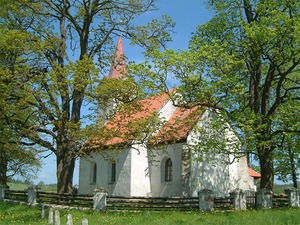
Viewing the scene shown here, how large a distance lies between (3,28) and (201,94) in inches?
440

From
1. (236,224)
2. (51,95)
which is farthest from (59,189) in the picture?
(236,224)

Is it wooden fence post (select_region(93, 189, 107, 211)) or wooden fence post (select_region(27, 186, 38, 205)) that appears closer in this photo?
wooden fence post (select_region(93, 189, 107, 211))

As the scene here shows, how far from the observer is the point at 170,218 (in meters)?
16.2

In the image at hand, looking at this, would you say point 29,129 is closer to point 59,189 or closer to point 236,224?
point 59,189

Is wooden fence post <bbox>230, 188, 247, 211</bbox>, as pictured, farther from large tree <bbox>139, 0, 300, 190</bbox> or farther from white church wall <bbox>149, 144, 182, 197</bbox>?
white church wall <bbox>149, 144, 182, 197</bbox>

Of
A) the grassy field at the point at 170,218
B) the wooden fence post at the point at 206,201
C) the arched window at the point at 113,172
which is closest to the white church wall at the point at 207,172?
the wooden fence post at the point at 206,201

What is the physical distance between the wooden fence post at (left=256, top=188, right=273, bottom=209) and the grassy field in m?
2.46

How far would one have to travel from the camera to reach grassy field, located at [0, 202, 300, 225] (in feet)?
45.6

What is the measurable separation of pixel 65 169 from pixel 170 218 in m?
8.11

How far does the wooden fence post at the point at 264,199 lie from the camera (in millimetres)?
19609

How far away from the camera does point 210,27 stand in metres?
22.0

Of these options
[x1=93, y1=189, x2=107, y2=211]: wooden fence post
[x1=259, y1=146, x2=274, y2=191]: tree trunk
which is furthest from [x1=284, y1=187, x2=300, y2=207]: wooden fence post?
[x1=93, y1=189, x2=107, y2=211]: wooden fence post

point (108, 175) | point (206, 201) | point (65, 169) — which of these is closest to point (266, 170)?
point (206, 201)

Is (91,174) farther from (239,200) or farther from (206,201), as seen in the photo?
(239,200)
